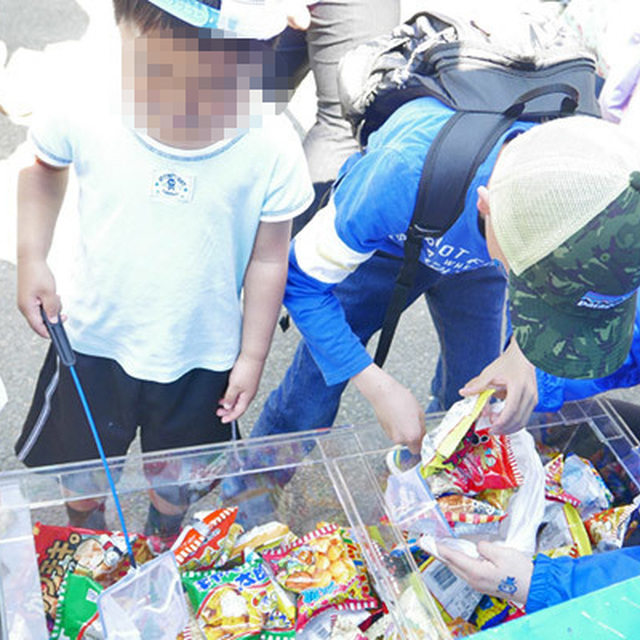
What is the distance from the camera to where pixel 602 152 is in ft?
3.80

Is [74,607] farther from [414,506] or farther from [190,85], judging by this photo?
[190,85]

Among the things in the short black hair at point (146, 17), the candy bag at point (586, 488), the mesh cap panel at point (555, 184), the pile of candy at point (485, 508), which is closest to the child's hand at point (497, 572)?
the pile of candy at point (485, 508)

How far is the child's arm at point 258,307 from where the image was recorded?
61.4 inches

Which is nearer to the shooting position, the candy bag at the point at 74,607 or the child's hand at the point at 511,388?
the candy bag at the point at 74,607

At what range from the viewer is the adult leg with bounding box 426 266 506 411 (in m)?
1.91

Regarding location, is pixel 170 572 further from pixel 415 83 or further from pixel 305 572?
pixel 415 83

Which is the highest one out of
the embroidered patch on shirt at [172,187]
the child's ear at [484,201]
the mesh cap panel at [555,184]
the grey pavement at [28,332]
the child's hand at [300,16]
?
the mesh cap panel at [555,184]

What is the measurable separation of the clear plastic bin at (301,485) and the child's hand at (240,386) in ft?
0.51

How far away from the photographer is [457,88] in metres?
1.42

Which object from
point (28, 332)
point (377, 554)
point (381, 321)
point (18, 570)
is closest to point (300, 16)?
point (381, 321)

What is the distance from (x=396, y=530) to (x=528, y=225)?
Result: 589mm

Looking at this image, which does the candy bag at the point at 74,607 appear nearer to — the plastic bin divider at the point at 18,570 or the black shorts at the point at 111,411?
the plastic bin divider at the point at 18,570

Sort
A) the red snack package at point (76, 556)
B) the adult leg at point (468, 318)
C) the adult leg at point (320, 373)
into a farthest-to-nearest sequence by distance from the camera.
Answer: the adult leg at point (468, 318)
the adult leg at point (320, 373)
the red snack package at point (76, 556)

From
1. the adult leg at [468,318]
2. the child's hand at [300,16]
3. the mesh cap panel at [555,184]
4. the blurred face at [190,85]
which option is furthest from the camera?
the child's hand at [300,16]
